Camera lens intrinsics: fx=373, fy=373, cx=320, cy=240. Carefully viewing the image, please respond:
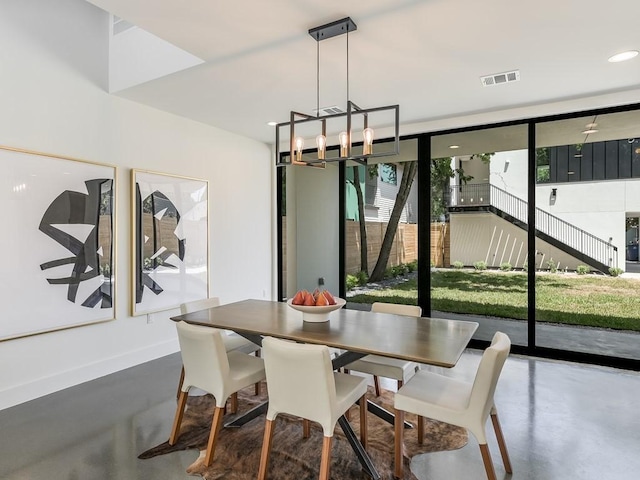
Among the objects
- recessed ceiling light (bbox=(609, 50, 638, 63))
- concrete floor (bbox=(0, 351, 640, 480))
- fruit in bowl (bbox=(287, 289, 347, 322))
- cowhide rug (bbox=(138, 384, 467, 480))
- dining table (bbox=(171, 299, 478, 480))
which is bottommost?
concrete floor (bbox=(0, 351, 640, 480))

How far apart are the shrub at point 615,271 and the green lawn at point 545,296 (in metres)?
0.05

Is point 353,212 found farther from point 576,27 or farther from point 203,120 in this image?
point 576,27

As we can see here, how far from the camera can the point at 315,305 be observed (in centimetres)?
259

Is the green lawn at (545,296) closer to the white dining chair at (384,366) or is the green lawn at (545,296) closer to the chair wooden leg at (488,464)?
the white dining chair at (384,366)

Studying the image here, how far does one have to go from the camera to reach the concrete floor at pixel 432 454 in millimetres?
2227

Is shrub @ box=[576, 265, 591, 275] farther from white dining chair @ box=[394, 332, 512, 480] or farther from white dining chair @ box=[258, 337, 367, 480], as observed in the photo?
white dining chair @ box=[258, 337, 367, 480]

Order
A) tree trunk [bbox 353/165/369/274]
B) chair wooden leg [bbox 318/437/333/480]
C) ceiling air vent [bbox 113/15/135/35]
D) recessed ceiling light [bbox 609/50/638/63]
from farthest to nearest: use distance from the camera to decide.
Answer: tree trunk [bbox 353/165/369/274]
ceiling air vent [bbox 113/15/135/35]
recessed ceiling light [bbox 609/50/638/63]
chair wooden leg [bbox 318/437/333/480]

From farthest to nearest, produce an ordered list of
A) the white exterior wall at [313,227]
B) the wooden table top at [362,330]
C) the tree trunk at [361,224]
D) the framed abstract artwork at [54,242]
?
1. the white exterior wall at [313,227]
2. the tree trunk at [361,224]
3. the framed abstract artwork at [54,242]
4. the wooden table top at [362,330]

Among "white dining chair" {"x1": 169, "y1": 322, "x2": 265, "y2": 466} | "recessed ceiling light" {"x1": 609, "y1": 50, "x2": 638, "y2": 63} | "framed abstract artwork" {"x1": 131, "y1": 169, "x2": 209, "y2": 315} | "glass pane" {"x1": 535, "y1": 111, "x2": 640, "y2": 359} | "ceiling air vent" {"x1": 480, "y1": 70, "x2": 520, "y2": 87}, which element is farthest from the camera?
"glass pane" {"x1": 535, "y1": 111, "x2": 640, "y2": 359}

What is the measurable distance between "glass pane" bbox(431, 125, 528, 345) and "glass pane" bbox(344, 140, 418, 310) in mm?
304

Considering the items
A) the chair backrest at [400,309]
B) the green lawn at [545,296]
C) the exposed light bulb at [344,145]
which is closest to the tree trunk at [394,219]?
the green lawn at [545,296]

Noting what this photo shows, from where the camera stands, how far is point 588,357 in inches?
159

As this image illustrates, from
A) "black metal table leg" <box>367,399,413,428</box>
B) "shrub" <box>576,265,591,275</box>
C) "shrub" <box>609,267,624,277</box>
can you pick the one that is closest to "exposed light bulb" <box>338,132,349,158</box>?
"black metal table leg" <box>367,399,413,428</box>

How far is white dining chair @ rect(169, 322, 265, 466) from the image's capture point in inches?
90.5
